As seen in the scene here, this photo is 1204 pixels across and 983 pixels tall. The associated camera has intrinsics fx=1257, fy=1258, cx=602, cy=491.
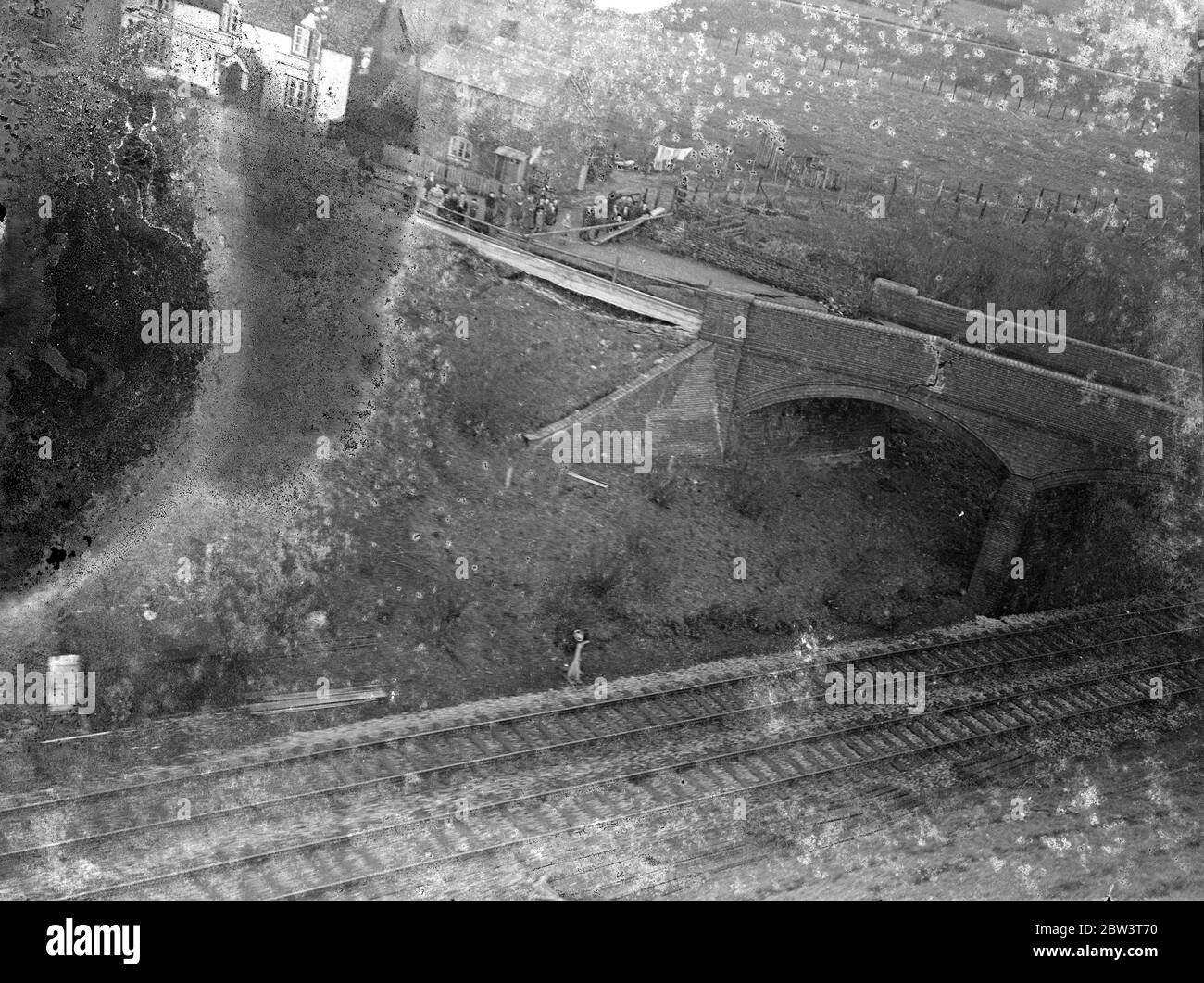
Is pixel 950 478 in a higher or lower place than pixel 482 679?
higher

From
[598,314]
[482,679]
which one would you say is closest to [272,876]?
[482,679]

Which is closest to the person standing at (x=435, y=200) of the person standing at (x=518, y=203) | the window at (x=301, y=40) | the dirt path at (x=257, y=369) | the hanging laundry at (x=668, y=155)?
the dirt path at (x=257, y=369)

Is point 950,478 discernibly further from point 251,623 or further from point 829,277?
point 251,623

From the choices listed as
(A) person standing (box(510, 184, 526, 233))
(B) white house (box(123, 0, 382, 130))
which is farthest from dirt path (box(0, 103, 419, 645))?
(A) person standing (box(510, 184, 526, 233))

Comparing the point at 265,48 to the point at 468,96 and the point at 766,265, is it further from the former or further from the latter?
the point at 766,265

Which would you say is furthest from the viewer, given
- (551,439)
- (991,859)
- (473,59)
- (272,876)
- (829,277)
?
(829,277)

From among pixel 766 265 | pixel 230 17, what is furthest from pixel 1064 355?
pixel 230 17

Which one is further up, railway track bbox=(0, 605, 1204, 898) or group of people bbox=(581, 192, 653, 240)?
group of people bbox=(581, 192, 653, 240)

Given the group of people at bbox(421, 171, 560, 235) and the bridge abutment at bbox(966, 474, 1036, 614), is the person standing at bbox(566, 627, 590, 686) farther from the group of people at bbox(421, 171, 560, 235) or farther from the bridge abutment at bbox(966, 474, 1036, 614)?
the group of people at bbox(421, 171, 560, 235)
